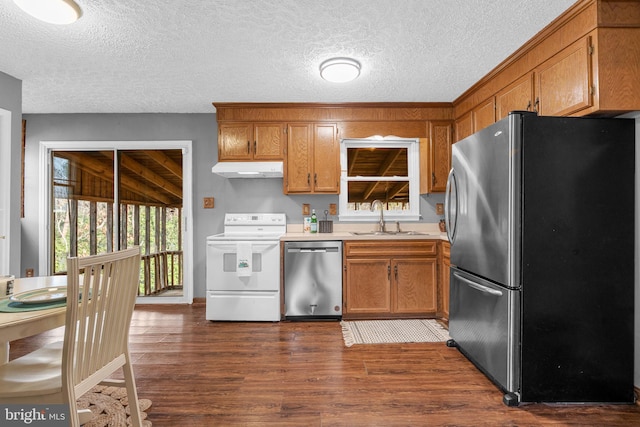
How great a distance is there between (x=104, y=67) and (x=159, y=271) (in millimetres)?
2384

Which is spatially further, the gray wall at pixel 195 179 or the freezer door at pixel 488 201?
the gray wall at pixel 195 179

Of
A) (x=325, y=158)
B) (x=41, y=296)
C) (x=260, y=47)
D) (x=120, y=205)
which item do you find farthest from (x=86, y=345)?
(x=120, y=205)

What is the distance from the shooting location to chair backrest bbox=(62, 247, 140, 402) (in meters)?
1.24

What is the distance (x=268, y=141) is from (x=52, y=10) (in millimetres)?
2092

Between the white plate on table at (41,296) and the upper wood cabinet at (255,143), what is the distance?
238 centimetres

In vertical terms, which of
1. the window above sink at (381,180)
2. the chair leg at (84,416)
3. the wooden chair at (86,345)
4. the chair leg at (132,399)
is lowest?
the chair leg at (84,416)

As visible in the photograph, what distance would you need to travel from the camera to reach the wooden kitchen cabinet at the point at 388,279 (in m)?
3.45

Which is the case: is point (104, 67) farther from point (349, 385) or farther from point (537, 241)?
point (537, 241)

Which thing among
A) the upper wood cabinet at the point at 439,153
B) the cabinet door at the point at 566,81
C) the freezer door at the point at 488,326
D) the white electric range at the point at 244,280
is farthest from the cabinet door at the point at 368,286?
the cabinet door at the point at 566,81

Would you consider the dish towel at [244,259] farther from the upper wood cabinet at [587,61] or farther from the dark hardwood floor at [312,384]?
the upper wood cabinet at [587,61]

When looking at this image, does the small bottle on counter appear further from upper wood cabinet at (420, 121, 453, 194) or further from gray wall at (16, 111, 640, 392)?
upper wood cabinet at (420, 121, 453, 194)

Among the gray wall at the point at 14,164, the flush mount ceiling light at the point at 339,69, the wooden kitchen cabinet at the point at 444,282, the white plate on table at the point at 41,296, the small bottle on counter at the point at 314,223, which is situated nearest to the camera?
the white plate on table at the point at 41,296

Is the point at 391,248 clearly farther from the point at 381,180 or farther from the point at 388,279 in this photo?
the point at 381,180

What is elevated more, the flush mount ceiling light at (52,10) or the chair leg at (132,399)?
the flush mount ceiling light at (52,10)
